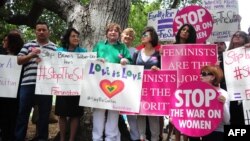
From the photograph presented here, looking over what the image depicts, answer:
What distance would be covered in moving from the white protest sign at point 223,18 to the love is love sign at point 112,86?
8.46 feet

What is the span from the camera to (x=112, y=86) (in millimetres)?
5066

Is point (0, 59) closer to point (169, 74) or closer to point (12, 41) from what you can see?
point (12, 41)

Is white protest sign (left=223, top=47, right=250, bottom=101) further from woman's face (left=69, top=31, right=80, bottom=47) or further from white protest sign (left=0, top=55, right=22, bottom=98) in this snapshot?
white protest sign (left=0, top=55, right=22, bottom=98)

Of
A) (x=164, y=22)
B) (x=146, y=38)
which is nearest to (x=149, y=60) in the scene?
(x=146, y=38)

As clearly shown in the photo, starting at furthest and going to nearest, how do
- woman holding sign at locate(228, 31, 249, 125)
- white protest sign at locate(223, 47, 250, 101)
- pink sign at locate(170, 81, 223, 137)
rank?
woman holding sign at locate(228, 31, 249, 125)
white protest sign at locate(223, 47, 250, 101)
pink sign at locate(170, 81, 223, 137)

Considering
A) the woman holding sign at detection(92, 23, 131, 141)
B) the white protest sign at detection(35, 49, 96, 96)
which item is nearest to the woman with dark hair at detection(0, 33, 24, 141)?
the white protest sign at detection(35, 49, 96, 96)

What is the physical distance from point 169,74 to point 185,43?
557mm

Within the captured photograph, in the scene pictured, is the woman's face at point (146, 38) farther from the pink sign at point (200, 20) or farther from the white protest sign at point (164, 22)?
the white protest sign at point (164, 22)

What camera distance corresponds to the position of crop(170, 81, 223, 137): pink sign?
4.19m

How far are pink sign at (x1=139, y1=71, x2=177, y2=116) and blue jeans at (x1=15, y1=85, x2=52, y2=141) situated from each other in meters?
1.39

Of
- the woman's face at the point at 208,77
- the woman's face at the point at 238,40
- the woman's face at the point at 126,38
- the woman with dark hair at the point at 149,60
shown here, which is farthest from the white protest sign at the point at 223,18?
the woman's face at the point at 208,77

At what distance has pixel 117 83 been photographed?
507 centimetres

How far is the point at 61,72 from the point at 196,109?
6.92 ft

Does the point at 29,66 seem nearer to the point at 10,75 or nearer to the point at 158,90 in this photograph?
the point at 10,75
